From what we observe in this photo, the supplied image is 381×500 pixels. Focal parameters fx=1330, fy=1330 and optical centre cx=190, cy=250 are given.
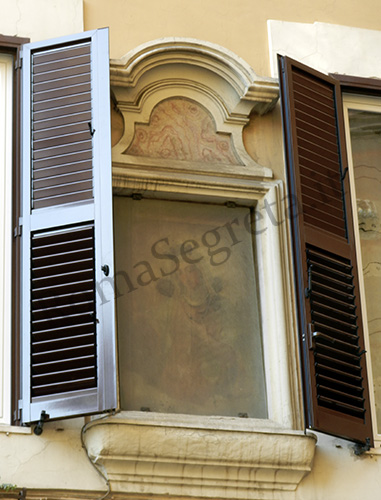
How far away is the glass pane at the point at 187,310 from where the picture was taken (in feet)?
23.7

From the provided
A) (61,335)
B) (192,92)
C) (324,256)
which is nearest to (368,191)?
(324,256)

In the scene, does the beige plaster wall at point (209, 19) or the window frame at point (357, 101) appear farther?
the beige plaster wall at point (209, 19)

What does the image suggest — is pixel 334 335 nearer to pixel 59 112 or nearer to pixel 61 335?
pixel 61 335

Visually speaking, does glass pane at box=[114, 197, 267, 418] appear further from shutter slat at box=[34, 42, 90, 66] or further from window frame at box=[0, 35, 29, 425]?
shutter slat at box=[34, 42, 90, 66]

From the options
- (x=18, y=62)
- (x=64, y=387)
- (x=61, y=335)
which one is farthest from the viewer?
(x=18, y=62)

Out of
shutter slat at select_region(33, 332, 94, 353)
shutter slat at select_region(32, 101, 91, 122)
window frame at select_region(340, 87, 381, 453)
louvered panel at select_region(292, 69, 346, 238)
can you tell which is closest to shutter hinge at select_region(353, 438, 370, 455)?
window frame at select_region(340, 87, 381, 453)

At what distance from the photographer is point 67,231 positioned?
6992 mm

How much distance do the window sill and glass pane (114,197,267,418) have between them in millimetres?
279

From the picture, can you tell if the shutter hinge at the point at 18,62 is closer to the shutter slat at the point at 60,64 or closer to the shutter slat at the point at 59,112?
the shutter slat at the point at 60,64

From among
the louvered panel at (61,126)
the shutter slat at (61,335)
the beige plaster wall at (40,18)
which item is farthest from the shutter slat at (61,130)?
the shutter slat at (61,335)

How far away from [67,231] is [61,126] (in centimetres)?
65

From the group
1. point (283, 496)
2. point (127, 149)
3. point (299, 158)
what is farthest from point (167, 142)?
point (283, 496)

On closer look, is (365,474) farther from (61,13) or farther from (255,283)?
(61,13)

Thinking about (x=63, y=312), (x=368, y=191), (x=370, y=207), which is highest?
(x=368, y=191)
